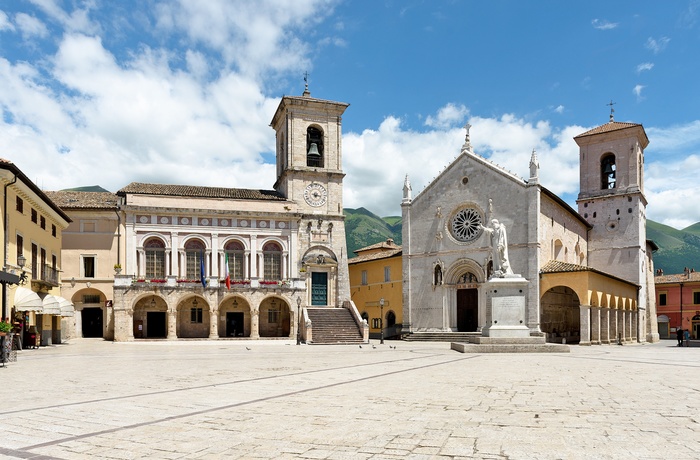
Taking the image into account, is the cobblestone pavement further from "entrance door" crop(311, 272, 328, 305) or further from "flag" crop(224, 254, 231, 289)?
"entrance door" crop(311, 272, 328, 305)

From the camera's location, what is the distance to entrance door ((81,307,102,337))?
43.0 metres

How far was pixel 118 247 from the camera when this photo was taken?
4219 cm

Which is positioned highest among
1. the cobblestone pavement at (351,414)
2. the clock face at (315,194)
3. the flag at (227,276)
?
the clock face at (315,194)

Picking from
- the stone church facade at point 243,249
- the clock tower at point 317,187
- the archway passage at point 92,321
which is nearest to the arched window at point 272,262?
the stone church facade at point 243,249

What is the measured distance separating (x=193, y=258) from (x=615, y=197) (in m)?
35.6

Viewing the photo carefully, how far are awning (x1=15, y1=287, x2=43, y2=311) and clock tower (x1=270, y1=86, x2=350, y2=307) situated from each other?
19.7 m

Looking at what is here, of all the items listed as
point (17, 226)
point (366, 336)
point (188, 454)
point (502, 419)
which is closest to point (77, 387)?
point (188, 454)

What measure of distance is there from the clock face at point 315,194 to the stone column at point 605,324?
2210cm

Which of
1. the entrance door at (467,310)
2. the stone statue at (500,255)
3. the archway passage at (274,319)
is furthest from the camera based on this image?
the archway passage at (274,319)

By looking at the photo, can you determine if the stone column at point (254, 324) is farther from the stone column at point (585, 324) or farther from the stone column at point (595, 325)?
the stone column at point (595, 325)

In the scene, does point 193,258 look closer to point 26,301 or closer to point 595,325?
point 26,301

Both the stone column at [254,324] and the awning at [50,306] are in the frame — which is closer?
the awning at [50,306]

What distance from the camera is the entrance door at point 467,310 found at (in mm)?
42375

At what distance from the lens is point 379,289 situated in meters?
52.8
